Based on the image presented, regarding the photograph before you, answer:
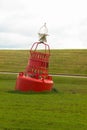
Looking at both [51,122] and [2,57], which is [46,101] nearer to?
[51,122]

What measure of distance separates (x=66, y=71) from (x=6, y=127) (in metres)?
46.2

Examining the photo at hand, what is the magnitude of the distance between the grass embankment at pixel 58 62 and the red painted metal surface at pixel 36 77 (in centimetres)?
3006

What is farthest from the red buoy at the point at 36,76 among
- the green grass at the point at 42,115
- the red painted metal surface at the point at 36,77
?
the green grass at the point at 42,115

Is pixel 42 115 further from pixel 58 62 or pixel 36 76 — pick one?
pixel 58 62

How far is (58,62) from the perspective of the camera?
65.9 m

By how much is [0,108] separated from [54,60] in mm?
51763

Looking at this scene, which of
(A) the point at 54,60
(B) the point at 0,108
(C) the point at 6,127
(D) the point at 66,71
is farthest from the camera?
(A) the point at 54,60

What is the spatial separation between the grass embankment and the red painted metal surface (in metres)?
30.1

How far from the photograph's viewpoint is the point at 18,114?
14.8 m

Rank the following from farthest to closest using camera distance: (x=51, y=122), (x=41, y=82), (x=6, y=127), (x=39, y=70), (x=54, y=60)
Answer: (x=54, y=60), (x=39, y=70), (x=41, y=82), (x=51, y=122), (x=6, y=127)

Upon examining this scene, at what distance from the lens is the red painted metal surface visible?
24625 mm

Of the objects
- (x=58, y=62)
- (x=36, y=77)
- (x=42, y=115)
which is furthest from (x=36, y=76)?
(x=58, y=62)

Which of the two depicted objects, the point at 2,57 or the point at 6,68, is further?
the point at 2,57

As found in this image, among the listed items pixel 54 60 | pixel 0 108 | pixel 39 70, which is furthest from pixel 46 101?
pixel 54 60
